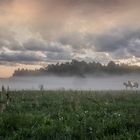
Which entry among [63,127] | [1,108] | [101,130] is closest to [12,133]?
[63,127]

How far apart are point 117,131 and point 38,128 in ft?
9.37

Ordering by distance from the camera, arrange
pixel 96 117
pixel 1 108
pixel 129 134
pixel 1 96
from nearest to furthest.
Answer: pixel 129 134, pixel 96 117, pixel 1 108, pixel 1 96

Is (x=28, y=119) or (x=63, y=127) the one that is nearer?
(x=63, y=127)

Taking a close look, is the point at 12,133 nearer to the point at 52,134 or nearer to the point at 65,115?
the point at 52,134

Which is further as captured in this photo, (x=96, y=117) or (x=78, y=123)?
(x=96, y=117)

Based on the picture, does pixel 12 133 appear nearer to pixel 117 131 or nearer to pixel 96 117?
pixel 117 131

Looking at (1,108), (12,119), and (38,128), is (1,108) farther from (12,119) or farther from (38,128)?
(38,128)

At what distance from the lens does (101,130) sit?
47.5 ft

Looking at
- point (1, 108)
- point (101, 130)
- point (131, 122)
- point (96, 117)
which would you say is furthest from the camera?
point (1, 108)

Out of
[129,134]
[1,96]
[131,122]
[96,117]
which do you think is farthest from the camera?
[1,96]

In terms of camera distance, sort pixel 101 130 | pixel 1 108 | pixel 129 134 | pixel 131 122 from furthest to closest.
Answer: pixel 1 108
pixel 131 122
pixel 101 130
pixel 129 134

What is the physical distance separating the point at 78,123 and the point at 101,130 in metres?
1.55

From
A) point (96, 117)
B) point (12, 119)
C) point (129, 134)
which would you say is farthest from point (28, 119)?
point (129, 134)

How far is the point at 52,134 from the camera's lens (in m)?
13.7
